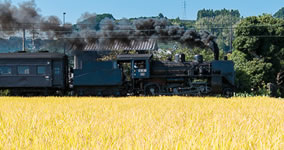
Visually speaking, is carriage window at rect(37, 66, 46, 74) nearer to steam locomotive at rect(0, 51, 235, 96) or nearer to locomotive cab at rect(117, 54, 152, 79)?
steam locomotive at rect(0, 51, 235, 96)

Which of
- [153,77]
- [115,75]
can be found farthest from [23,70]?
[153,77]

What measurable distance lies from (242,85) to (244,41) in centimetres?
523

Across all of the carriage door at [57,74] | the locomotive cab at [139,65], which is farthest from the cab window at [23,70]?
the locomotive cab at [139,65]

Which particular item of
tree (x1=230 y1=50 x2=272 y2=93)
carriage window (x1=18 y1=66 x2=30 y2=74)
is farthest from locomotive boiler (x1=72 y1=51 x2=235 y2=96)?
tree (x1=230 y1=50 x2=272 y2=93)

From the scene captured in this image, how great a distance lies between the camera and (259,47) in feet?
84.5

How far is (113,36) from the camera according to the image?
2414cm

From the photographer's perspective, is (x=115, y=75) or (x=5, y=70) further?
(x=5, y=70)

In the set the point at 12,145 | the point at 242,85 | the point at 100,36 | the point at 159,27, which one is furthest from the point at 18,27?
the point at 12,145

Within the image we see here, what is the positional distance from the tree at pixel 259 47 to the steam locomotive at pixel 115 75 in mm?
6382

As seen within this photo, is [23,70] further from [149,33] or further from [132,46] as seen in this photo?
[132,46]

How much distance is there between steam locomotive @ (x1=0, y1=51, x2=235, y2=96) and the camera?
18.6 metres

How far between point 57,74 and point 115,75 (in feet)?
12.7

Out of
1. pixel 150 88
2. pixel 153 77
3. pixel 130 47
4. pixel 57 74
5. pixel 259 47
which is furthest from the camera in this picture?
pixel 130 47

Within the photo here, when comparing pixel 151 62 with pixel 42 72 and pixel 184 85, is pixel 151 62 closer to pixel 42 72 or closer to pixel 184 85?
pixel 184 85
